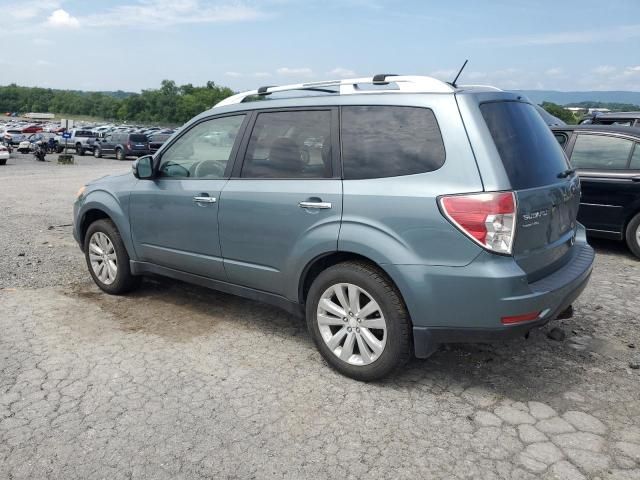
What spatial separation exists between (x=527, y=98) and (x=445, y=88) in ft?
2.94

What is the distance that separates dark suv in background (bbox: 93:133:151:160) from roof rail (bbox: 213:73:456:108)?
28.2 meters

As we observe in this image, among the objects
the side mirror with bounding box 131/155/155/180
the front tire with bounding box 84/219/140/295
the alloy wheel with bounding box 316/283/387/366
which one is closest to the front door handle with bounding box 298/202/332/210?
the alloy wheel with bounding box 316/283/387/366

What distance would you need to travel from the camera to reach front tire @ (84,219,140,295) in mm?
5289

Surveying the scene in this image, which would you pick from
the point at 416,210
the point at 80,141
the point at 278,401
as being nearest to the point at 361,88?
the point at 416,210

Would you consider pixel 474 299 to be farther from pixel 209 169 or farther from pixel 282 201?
pixel 209 169

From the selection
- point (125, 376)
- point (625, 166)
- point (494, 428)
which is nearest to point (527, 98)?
point (494, 428)

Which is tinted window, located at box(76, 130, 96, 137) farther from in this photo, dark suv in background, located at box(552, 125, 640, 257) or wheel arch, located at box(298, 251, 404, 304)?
wheel arch, located at box(298, 251, 404, 304)

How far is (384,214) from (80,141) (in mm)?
37270

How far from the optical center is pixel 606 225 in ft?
23.7

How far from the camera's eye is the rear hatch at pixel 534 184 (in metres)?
3.22

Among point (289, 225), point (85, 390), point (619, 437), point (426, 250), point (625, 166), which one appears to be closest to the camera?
point (619, 437)

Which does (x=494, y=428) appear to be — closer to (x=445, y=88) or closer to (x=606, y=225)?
(x=445, y=88)

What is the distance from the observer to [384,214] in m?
3.40

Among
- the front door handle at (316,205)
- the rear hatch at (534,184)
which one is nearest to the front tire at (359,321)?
the front door handle at (316,205)
